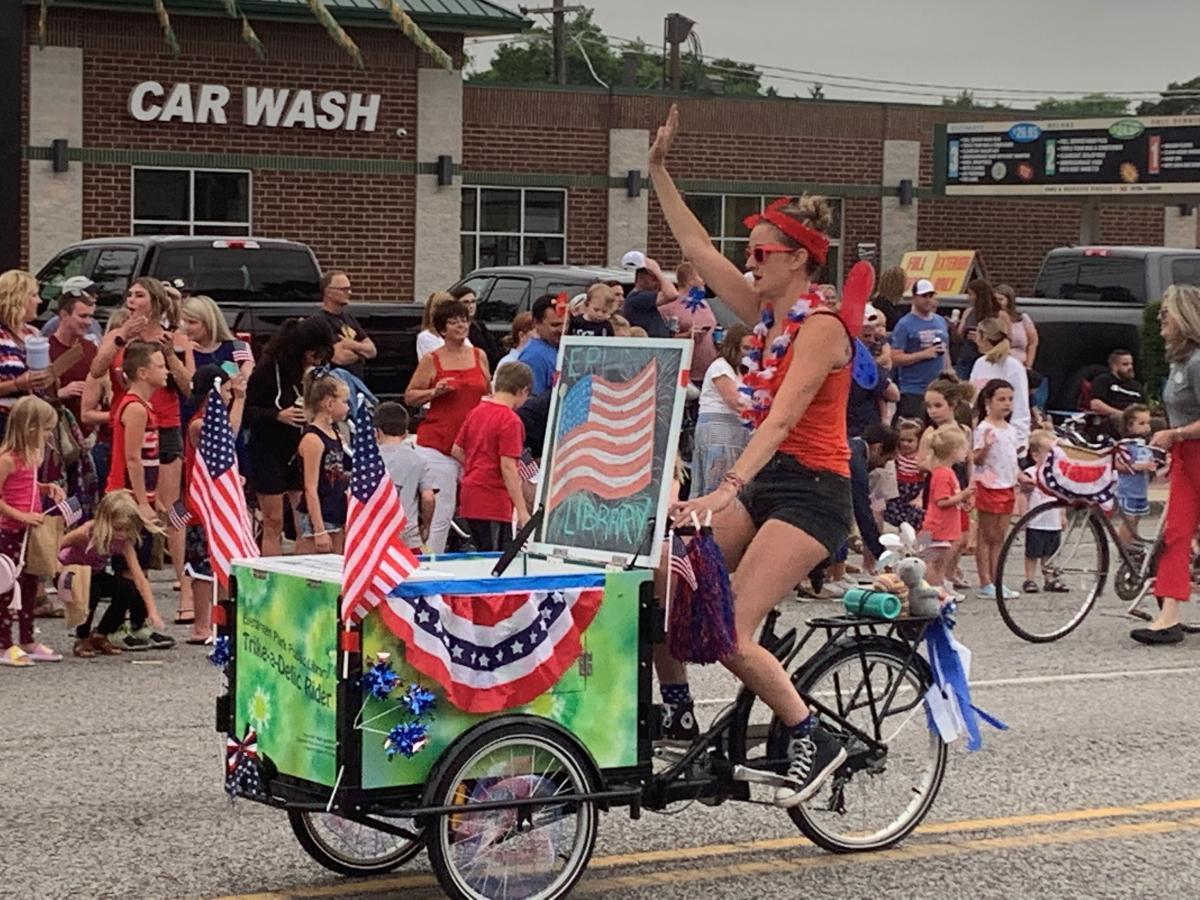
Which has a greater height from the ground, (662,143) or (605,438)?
(662,143)

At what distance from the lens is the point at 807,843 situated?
734cm

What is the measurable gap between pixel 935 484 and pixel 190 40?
1978 centimetres

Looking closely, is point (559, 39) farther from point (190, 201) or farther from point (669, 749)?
point (669, 749)

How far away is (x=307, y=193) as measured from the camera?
3225 cm

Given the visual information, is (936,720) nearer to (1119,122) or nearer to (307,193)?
(307,193)

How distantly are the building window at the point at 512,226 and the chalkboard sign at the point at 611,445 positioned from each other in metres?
28.1

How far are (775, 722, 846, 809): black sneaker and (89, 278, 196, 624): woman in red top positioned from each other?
6.39 metres

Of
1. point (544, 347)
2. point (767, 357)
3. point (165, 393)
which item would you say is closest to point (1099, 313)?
point (544, 347)

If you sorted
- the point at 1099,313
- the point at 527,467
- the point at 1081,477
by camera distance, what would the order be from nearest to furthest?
the point at 1081,477
the point at 527,467
the point at 1099,313

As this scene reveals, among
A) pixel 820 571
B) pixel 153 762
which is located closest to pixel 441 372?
pixel 820 571

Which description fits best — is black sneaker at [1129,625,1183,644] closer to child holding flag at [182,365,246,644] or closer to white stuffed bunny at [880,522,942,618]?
child holding flag at [182,365,246,644]

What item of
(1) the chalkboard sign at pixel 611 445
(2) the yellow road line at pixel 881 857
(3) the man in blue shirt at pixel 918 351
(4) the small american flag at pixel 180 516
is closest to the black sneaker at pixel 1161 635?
(2) the yellow road line at pixel 881 857

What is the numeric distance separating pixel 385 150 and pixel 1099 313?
41.8ft

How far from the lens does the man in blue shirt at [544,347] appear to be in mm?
14586
